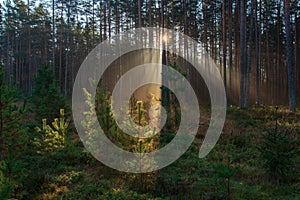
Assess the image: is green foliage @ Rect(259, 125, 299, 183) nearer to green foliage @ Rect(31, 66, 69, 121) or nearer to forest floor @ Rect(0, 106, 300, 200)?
forest floor @ Rect(0, 106, 300, 200)

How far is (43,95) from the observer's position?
1380 centimetres

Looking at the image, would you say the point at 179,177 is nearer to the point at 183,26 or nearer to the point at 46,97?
the point at 46,97

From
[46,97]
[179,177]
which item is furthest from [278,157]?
[46,97]

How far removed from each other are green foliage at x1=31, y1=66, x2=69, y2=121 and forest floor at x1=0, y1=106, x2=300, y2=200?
134 inches

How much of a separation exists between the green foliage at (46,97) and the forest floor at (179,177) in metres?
3.41

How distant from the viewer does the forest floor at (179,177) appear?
655 cm

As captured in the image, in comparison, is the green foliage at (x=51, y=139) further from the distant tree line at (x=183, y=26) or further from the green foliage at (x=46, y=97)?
the distant tree line at (x=183, y=26)

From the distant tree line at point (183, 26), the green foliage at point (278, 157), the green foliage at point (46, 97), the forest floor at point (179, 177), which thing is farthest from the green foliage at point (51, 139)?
the distant tree line at point (183, 26)

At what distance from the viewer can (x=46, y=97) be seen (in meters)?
13.2

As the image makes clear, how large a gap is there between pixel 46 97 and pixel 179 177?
8729 millimetres

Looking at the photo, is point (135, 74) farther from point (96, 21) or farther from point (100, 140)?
point (100, 140)

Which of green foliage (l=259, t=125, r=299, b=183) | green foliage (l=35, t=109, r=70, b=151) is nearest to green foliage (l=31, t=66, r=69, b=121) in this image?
green foliage (l=35, t=109, r=70, b=151)

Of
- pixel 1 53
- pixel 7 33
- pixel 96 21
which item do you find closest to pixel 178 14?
pixel 96 21

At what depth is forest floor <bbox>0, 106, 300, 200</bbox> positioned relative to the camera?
6555 millimetres
